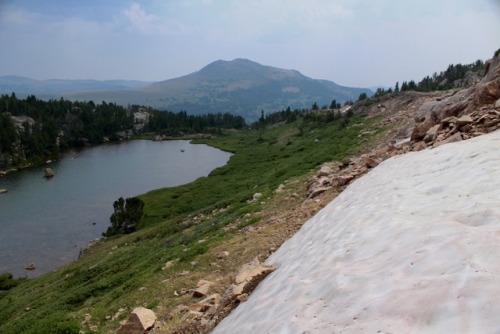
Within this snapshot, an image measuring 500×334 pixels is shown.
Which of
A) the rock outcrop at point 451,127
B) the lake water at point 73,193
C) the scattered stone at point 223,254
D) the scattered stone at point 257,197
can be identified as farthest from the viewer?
the lake water at point 73,193

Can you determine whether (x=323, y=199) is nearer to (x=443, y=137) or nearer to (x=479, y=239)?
(x=443, y=137)

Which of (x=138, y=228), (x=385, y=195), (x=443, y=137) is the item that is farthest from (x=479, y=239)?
(x=138, y=228)

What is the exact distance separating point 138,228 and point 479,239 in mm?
46384

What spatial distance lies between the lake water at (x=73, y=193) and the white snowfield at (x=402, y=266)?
41668 millimetres

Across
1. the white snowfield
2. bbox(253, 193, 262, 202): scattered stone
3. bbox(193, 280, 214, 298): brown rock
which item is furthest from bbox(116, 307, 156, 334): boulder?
bbox(253, 193, 262, 202): scattered stone

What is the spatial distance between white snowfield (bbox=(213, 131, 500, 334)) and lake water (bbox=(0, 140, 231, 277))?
1640 inches

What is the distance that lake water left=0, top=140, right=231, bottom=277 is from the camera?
47469 mm

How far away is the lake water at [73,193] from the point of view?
4747 centimetres

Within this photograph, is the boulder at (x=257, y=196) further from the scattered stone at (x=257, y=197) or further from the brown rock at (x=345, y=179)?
the brown rock at (x=345, y=179)

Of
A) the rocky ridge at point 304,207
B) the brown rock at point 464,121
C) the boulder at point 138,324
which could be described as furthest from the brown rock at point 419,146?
the boulder at point 138,324

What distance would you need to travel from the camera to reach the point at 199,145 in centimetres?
15912

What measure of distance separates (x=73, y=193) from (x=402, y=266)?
266ft

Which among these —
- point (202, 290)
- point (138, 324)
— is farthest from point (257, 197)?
point (138, 324)

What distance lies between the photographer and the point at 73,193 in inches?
3022
